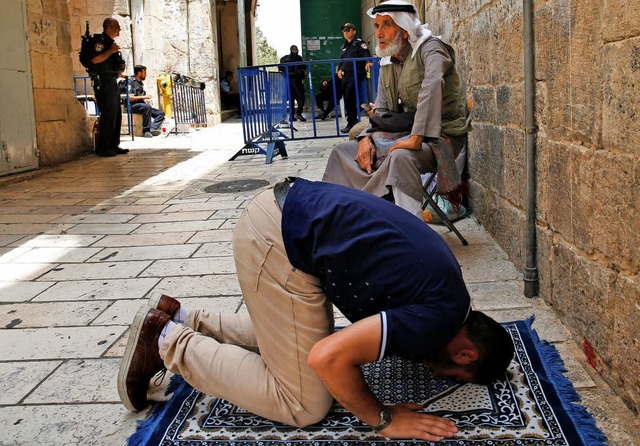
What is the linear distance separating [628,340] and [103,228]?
433cm

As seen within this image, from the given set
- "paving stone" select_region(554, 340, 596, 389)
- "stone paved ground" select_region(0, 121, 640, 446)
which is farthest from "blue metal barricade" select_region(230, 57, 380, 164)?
"paving stone" select_region(554, 340, 596, 389)

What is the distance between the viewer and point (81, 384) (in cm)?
268

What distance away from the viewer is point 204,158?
1021 centimetres

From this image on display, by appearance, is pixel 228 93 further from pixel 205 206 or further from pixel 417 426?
pixel 417 426

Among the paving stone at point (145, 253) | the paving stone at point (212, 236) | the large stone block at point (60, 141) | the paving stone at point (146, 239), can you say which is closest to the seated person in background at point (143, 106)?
the large stone block at point (60, 141)

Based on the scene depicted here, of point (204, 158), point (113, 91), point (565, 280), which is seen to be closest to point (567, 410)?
point (565, 280)

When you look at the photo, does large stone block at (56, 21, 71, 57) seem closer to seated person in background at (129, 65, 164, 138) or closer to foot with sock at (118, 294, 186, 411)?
seated person in background at (129, 65, 164, 138)

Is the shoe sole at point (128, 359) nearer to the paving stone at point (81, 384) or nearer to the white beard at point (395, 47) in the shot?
the paving stone at point (81, 384)

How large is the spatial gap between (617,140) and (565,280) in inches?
33.1

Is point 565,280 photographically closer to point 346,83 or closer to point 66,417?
point 66,417

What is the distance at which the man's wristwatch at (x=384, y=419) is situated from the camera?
6.93ft

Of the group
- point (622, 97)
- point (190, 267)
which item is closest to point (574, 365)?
point (622, 97)

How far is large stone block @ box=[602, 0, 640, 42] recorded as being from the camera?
209cm

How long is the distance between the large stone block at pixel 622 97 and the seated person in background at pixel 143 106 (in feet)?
42.3
